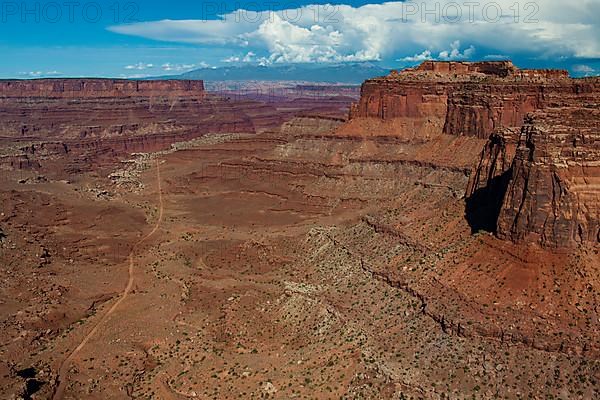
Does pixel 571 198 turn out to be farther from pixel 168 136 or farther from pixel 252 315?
pixel 168 136

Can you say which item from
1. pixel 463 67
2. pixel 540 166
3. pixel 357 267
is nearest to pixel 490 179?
pixel 540 166

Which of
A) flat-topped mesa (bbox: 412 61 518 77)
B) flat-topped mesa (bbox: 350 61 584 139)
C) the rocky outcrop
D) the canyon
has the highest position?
flat-topped mesa (bbox: 412 61 518 77)

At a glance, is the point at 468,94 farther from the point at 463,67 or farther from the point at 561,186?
the point at 561,186

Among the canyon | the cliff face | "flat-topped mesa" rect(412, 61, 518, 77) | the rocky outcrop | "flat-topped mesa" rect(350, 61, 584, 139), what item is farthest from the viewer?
"flat-topped mesa" rect(412, 61, 518, 77)

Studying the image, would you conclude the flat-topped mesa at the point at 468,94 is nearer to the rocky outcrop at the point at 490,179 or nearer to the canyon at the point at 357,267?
the canyon at the point at 357,267

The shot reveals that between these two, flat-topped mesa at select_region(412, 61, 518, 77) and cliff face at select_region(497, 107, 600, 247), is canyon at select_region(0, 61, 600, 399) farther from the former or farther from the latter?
flat-topped mesa at select_region(412, 61, 518, 77)

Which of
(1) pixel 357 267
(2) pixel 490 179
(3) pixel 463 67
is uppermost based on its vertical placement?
(3) pixel 463 67

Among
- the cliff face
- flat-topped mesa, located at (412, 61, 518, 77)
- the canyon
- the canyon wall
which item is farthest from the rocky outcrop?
flat-topped mesa, located at (412, 61, 518, 77)
